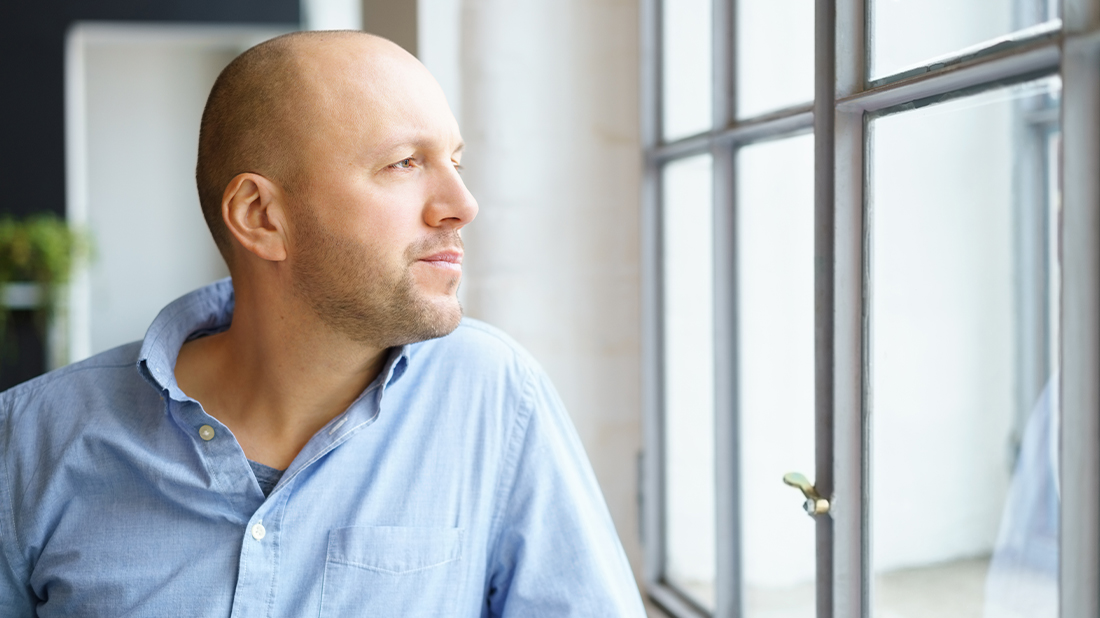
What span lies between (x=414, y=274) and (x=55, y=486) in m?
0.58

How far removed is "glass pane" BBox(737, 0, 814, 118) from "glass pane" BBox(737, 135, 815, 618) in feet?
0.24

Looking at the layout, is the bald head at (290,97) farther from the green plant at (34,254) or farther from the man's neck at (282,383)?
the green plant at (34,254)

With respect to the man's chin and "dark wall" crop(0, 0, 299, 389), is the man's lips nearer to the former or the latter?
the man's chin

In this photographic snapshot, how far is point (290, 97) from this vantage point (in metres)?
1.21

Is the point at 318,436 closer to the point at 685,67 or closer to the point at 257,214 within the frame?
the point at 257,214

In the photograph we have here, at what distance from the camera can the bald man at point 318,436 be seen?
3.84 feet

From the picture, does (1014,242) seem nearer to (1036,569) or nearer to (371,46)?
(1036,569)

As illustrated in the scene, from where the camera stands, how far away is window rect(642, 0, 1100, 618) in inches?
34.7

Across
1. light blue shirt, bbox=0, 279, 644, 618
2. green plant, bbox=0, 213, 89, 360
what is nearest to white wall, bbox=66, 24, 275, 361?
green plant, bbox=0, 213, 89, 360

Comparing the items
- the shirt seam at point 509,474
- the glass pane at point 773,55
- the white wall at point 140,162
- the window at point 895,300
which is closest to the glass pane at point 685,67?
the window at point 895,300

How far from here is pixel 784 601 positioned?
1527mm

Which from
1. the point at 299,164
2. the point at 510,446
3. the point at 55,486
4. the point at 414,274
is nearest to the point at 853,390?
the point at 510,446

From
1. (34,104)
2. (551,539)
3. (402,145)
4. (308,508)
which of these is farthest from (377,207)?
(34,104)

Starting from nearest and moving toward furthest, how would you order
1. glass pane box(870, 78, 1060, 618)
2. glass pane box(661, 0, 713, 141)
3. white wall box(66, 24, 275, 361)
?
glass pane box(870, 78, 1060, 618)
glass pane box(661, 0, 713, 141)
white wall box(66, 24, 275, 361)
